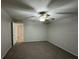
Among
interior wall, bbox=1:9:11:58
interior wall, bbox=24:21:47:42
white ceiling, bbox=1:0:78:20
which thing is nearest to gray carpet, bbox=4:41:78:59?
interior wall, bbox=1:9:11:58

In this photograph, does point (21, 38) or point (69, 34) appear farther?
point (21, 38)

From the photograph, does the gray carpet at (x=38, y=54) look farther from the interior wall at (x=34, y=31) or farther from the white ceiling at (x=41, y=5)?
the interior wall at (x=34, y=31)

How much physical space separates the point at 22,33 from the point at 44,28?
2.28 meters

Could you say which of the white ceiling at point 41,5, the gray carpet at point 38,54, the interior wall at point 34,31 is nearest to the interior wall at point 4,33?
the gray carpet at point 38,54

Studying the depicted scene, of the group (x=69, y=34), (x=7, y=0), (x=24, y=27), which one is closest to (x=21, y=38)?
(x=24, y=27)

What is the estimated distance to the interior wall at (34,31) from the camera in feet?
26.7

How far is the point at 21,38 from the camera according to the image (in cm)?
842

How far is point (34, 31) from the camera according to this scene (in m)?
8.37

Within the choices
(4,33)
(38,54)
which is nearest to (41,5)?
(4,33)

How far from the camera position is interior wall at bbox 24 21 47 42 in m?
8.14

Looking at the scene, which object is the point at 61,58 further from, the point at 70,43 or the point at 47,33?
the point at 47,33

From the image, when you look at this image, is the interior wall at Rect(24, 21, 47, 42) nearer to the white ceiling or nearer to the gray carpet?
the gray carpet

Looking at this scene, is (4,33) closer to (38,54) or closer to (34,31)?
(38,54)

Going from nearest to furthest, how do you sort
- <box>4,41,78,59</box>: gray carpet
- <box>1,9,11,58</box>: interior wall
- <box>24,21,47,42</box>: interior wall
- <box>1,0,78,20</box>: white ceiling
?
<box>1,0,78,20</box>: white ceiling, <box>1,9,11,58</box>: interior wall, <box>4,41,78,59</box>: gray carpet, <box>24,21,47,42</box>: interior wall
